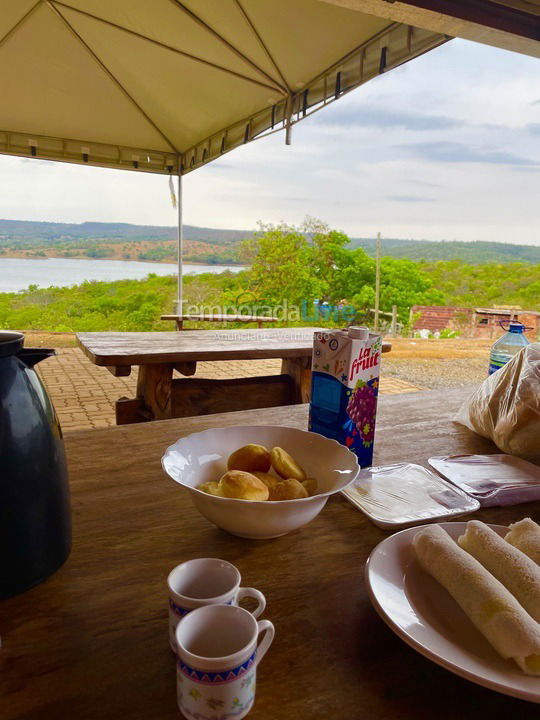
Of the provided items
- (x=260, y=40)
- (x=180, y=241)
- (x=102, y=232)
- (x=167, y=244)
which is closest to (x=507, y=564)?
(x=260, y=40)

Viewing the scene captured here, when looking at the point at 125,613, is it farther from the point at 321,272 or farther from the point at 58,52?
the point at 321,272

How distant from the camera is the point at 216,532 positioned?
0.65m

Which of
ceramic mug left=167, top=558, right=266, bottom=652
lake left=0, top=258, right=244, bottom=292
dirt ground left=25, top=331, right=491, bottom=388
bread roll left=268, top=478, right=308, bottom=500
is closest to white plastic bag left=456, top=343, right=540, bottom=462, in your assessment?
bread roll left=268, top=478, right=308, bottom=500

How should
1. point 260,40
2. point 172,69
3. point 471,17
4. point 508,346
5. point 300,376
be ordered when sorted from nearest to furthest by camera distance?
point 508,346, point 471,17, point 300,376, point 260,40, point 172,69

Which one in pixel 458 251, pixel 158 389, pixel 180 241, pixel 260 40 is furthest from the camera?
pixel 458 251

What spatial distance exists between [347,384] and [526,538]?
0.35m

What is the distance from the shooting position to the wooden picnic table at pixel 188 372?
2.07 metres

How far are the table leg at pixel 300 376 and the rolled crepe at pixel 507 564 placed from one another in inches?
74.9

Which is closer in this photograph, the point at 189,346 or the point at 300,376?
the point at 189,346

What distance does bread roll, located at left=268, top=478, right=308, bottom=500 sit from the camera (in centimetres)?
60

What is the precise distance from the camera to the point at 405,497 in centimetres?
77

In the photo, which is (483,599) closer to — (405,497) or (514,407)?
(405,497)

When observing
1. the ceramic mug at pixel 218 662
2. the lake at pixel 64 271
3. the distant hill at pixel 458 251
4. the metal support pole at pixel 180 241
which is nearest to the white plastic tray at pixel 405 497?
the ceramic mug at pixel 218 662

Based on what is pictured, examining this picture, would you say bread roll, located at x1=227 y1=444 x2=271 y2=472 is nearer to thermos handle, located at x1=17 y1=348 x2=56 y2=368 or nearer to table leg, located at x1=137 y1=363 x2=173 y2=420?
thermos handle, located at x1=17 y1=348 x2=56 y2=368
